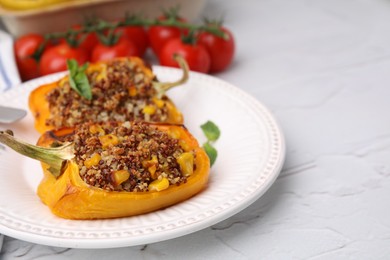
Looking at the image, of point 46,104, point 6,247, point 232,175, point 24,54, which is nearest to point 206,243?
point 232,175

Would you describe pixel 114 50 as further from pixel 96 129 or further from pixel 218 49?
pixel 96 129

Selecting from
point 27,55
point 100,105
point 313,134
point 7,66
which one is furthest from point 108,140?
point 27,55

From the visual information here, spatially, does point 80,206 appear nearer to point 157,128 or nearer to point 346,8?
point 157,128

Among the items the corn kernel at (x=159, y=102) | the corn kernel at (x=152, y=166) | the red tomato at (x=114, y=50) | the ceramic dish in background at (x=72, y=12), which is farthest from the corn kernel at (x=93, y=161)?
Answer: the ceramic dish in background at (x=72, y=12)

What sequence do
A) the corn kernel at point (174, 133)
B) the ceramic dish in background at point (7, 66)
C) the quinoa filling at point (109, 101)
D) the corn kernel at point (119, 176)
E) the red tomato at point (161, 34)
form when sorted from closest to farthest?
the corn kernel at point (119, 176), the corn kernel at point (174, 133), the quinoa filling at point (109, 101), the ceramic dish in background at point (7, 66), the red tomato at point (161, 34)

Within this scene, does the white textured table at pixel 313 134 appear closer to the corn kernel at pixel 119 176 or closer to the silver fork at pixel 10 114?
the corn kernel at pixel 119 176
